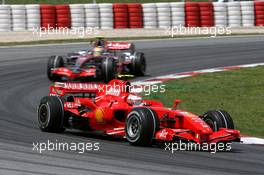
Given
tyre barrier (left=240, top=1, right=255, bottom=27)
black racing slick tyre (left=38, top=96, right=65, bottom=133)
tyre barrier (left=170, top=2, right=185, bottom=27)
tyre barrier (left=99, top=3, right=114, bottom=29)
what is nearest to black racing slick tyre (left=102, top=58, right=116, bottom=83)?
black racing slick tyre (left=38, top=96, right=65, bottom=133)

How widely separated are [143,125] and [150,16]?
954 inches

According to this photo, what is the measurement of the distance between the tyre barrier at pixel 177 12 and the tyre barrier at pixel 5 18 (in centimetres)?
714

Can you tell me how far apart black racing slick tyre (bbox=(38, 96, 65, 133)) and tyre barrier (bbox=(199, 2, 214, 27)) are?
23165 millimetres

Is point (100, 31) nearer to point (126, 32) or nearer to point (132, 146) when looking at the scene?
point (126, 32)

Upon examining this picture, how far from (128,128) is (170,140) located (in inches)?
30.0

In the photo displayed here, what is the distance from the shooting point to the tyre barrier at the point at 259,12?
1427 inches

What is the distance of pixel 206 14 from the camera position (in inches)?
1410

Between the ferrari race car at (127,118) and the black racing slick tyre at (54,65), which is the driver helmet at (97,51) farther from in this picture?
the ferrari race car at (127,118)

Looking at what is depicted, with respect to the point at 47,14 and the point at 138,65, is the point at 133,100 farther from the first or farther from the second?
the point at 47,14

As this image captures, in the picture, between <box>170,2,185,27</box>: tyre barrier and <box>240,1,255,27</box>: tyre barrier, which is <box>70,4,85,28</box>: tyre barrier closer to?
<box>170,2,185,27</box>: tyre barrier

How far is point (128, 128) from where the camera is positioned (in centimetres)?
1193

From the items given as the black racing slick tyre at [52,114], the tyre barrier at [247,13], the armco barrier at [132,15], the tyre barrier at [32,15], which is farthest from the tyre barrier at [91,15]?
the black racing slick tyre at [52,114]

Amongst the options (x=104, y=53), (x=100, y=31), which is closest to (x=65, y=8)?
(x=100, y=31)

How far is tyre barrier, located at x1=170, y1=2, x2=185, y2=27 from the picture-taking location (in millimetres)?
35406
